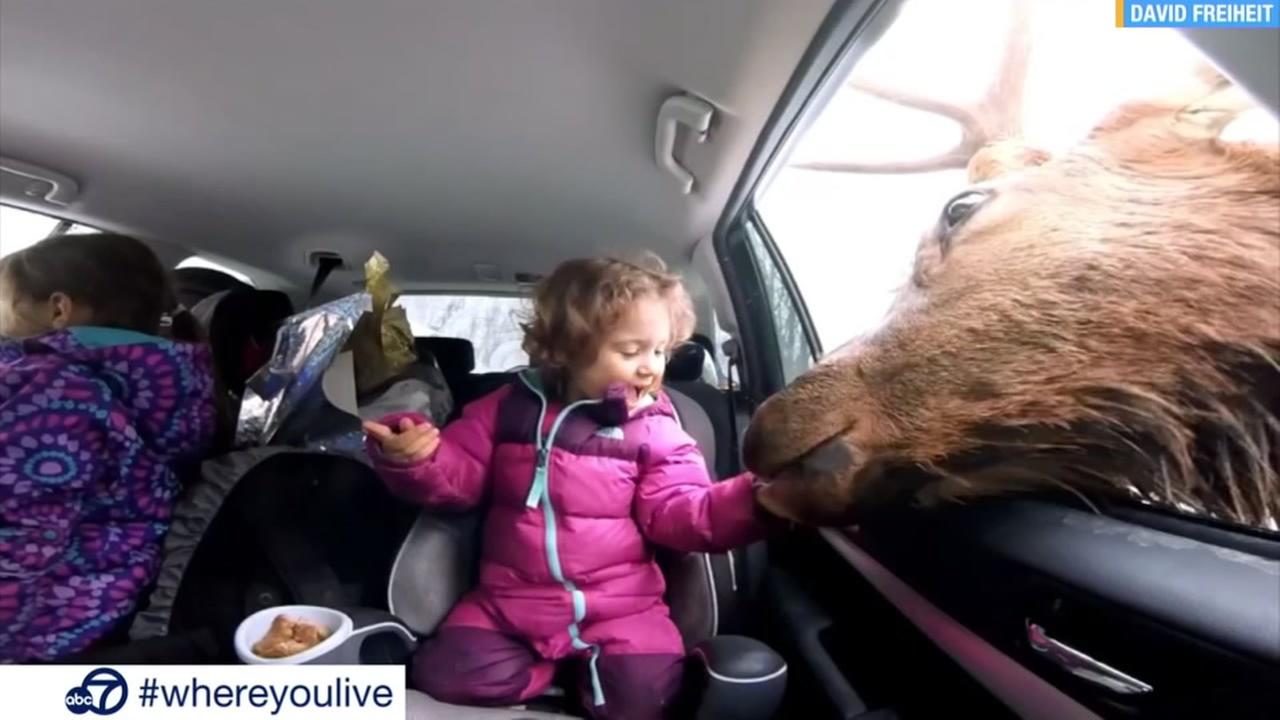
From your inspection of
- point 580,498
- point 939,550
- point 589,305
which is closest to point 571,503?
point 580,498

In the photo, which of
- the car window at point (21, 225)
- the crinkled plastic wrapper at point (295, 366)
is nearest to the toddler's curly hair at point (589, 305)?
the crinkled plastic wrapper at point (295, 366)

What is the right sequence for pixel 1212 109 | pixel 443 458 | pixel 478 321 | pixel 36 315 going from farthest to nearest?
pixel 478 321
pixel 36 315
pixel 443 458
pixel 1212 109

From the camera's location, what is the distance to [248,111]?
56.7 inches

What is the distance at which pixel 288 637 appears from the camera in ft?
3.59

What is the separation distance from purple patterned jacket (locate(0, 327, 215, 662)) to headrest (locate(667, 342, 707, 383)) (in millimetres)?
746

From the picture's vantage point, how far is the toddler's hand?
3.77ft

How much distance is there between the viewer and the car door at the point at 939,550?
530 millimetres

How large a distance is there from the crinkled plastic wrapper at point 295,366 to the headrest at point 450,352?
0.67 ft

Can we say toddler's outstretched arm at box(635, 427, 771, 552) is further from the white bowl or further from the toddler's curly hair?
the white bowl

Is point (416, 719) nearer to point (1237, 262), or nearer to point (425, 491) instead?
point (425, 491)

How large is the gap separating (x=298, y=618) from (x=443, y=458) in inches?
10.5

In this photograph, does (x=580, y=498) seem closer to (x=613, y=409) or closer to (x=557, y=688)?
(x=613, y=409)

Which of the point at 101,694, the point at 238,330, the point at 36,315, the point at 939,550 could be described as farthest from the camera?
the point at 238,330

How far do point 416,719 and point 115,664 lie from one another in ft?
1.21
